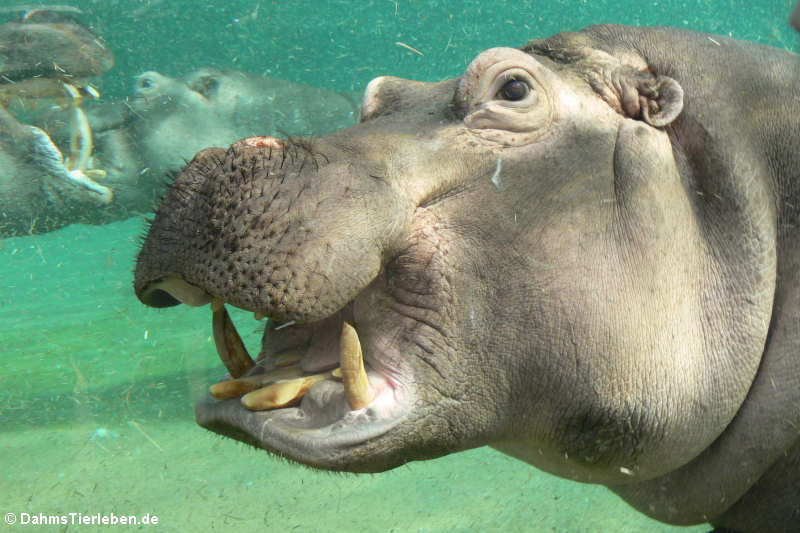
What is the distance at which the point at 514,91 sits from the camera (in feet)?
6.16

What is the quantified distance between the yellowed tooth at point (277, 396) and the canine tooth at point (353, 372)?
0.46 ft

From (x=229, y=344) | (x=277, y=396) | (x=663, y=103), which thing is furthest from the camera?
(x=663, y=103)

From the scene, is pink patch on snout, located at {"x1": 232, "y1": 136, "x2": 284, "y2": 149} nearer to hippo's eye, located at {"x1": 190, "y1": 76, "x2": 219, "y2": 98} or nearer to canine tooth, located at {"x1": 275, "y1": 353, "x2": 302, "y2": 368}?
canine tooth, located at {"x1": 275, "y1": 353, "x2": 302, "y2": 368}

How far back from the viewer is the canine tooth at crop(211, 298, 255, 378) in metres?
1.84

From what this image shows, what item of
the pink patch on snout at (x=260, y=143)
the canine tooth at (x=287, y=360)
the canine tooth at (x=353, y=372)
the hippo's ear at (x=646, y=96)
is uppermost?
the hippo's ear at (x=646, y=96)

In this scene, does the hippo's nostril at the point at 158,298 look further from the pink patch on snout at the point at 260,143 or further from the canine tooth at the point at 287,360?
the pink patch on snout at the point at 260,143

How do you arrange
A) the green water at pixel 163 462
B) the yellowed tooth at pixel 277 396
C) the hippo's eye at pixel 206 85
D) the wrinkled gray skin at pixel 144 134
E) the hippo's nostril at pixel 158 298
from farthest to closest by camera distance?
1. the hippo's eye at pixel 206 85
2. the wrinkled gray skin at pixel 144 134
3. the green water at pixel 163 462
4. the hippo's nostril at pixel 158 298
5. the yellowed tooth at pixel 277 396

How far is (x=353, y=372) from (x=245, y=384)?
35 centimetres

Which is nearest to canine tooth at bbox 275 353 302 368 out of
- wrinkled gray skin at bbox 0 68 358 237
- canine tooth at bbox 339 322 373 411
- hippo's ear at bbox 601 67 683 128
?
canine tooth at bbox 339 322 373 411

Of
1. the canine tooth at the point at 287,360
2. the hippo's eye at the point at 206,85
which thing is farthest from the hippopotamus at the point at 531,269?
the hippo's eye at the point at 206,85

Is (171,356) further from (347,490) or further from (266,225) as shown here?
(266,225)

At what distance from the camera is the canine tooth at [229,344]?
72.6 inches

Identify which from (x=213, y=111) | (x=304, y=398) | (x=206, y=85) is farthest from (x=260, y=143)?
(x=206, y=85)

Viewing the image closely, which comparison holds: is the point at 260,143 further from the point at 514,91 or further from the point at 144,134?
the point at 144,134
